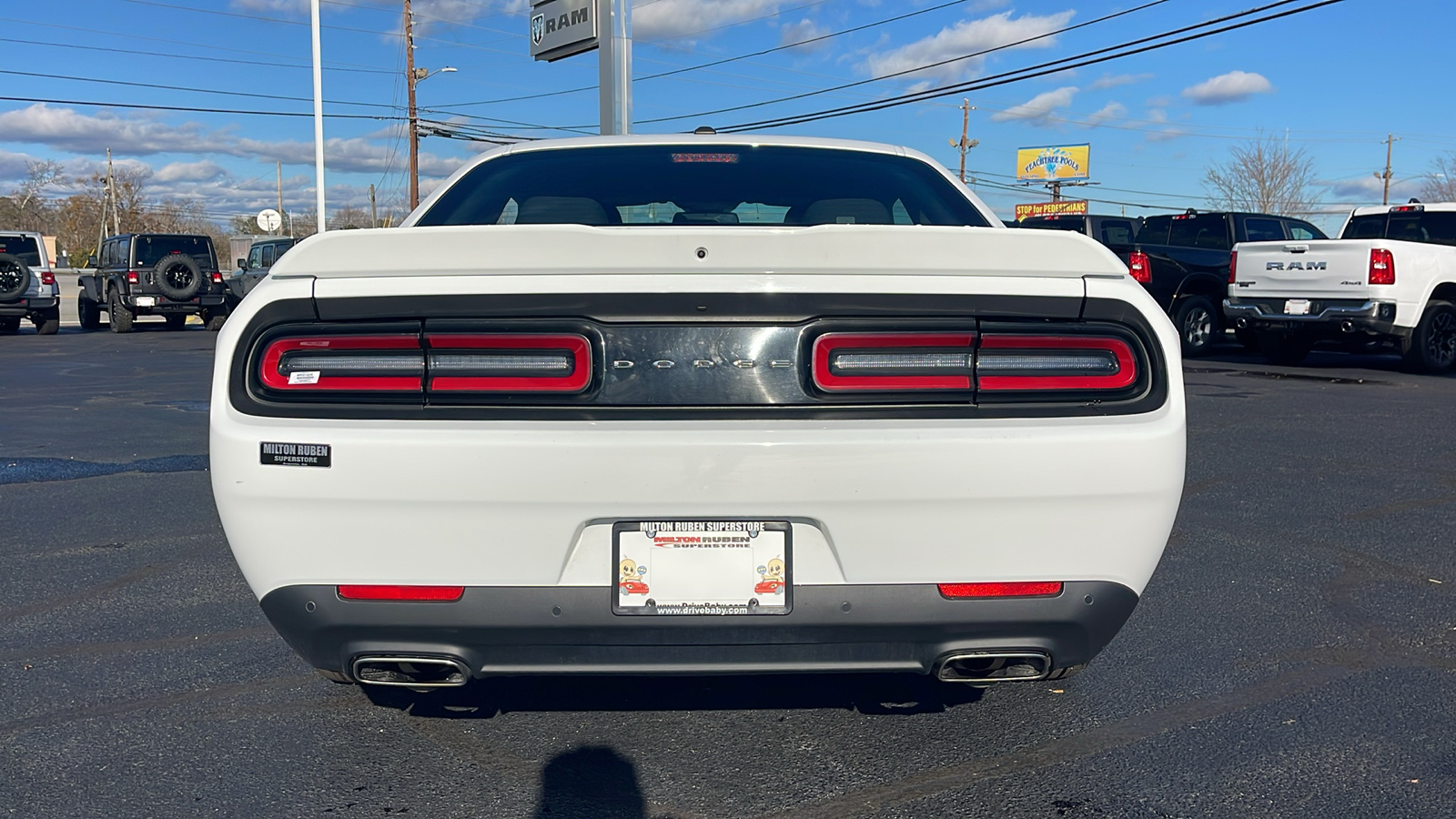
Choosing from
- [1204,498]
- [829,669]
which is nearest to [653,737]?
[829,669]

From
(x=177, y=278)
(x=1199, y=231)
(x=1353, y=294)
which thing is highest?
(x=1199, y=231)

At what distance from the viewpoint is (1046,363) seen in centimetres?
240

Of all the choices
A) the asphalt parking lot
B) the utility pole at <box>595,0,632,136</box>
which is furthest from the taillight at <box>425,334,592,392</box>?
the utility pole at <box>595,0,632,136</box>

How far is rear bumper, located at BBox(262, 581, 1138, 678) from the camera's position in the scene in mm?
2340

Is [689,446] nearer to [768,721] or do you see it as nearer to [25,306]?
[768,721]

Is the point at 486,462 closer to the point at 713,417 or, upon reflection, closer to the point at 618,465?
the point at 618,465

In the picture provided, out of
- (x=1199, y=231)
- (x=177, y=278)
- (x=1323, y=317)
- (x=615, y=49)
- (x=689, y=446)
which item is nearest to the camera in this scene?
(x=689, y=446)

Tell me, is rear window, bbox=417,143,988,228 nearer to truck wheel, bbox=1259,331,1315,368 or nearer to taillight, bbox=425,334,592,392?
taillight, bbox=425,334,592,392

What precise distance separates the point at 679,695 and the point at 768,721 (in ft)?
0.97

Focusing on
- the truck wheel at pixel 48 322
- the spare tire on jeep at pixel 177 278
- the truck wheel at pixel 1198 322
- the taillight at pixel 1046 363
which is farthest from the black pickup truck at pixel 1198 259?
the truck wheel at pixel 48 322

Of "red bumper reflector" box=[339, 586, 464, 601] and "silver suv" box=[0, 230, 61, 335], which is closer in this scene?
"red bumper reflector" box=[339, 586, 464, 601]

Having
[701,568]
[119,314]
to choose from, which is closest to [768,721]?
[701,568]

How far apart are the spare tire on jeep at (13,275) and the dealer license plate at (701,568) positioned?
71.8 ft

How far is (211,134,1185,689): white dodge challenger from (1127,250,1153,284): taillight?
13.0m
